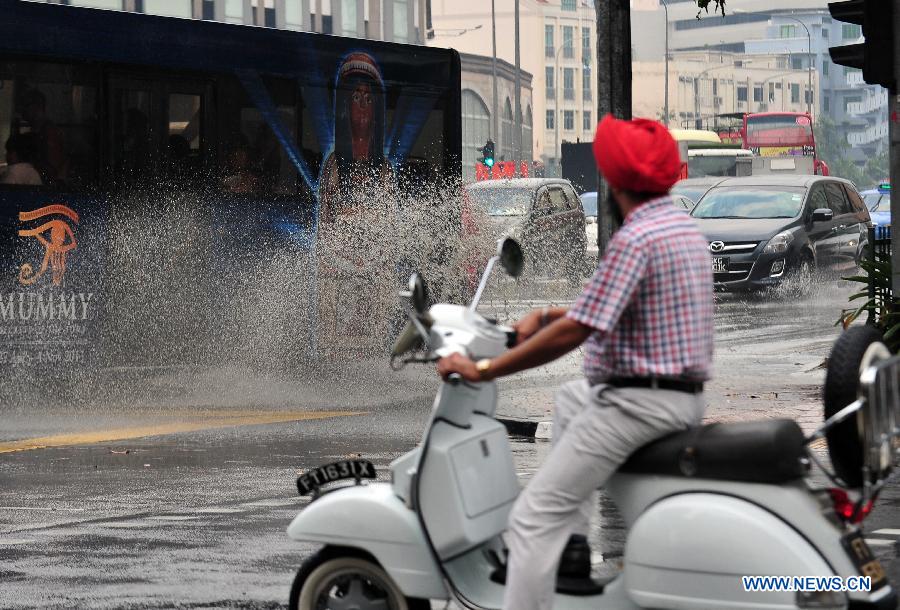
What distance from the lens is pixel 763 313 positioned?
23312mm

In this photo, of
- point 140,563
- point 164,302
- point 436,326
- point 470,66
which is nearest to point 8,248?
point 164,302

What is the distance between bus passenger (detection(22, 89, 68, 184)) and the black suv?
11886mm

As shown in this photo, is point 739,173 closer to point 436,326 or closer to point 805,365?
point 805,365

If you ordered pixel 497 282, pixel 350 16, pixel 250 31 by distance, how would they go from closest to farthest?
pixel 250 31, pixel 497 282, pixel 350 16

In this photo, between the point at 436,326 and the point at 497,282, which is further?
the point at 497,282

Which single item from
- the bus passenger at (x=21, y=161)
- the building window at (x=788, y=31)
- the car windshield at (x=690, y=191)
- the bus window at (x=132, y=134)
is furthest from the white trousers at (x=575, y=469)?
the building window at (x=788, y=31)

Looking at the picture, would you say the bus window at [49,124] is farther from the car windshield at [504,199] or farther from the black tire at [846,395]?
the car windshield at [504,199]

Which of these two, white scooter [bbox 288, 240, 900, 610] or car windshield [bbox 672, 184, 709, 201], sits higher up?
car windshield [bbox 672, 184, 709, 201]

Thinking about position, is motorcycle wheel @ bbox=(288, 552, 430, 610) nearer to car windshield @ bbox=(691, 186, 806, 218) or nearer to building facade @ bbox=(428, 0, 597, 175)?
car windshield @ bbox=(691, 186, 806, 218)

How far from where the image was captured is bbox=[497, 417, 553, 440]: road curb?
11812 mm

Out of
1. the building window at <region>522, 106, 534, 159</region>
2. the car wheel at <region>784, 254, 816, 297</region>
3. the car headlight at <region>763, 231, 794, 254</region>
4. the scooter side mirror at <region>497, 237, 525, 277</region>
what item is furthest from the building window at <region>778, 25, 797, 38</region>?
the scooter side mirror at <region>497, 237, 525, 277</region>

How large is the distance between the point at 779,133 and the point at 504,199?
42.7 meters

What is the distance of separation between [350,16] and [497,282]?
69.4m

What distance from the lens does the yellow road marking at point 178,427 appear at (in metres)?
11.5
